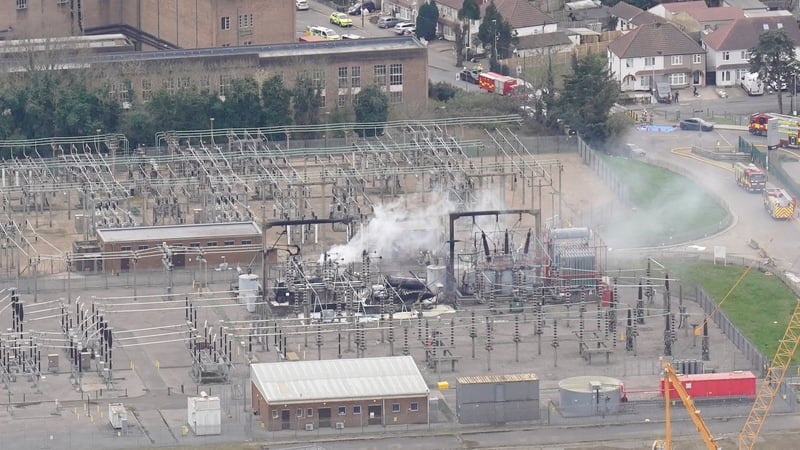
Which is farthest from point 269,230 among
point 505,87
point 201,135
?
point 505,87

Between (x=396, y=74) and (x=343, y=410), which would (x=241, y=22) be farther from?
(x=343, y=410)

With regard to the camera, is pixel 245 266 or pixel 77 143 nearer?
pixel 245 266

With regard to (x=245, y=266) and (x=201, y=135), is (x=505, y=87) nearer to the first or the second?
(x=201, y=135)

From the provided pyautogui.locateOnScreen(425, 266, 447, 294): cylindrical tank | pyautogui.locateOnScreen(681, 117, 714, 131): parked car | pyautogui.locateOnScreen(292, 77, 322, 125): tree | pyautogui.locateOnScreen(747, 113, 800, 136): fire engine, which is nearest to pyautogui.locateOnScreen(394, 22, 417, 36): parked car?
pyautogui.locateOnScreen(292, 77, 322, 125): tree

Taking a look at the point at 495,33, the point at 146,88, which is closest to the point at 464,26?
the point at 495,33

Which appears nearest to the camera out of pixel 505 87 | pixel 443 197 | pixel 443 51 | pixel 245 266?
pixel 245 266

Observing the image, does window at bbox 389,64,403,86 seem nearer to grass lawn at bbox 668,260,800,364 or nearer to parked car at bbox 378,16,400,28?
parked car at bbox 378,16,400,28

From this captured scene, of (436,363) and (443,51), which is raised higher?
(443,51)

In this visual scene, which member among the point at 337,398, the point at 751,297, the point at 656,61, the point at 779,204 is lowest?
the point at 337,398
